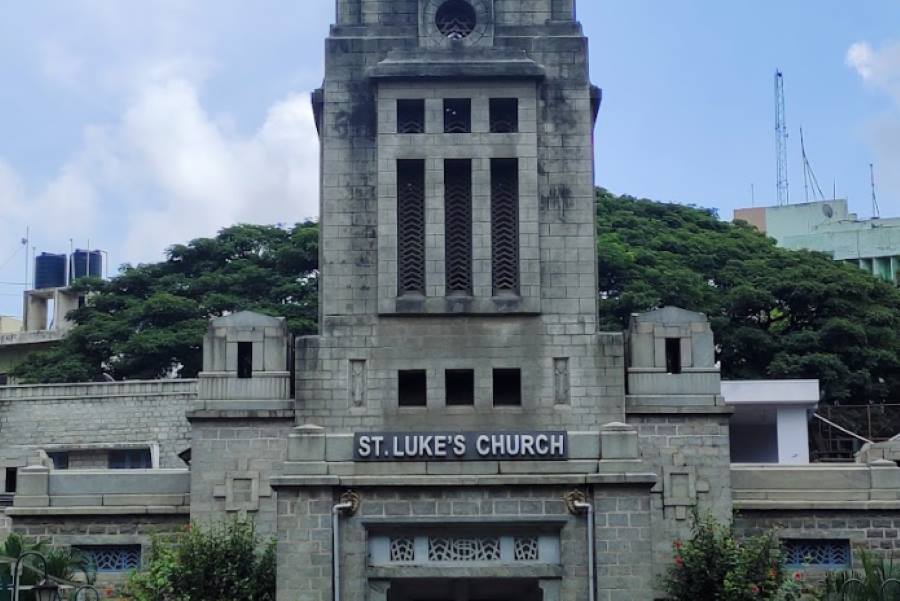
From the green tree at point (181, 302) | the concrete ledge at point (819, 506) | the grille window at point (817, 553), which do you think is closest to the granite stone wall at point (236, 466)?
the concrete ledge at point (819, 506)

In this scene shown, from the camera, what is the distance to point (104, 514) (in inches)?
1353

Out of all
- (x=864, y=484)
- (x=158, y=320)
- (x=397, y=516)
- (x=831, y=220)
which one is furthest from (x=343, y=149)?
(x=831, y=220)

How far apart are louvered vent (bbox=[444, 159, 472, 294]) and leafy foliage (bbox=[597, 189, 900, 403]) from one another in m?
23.6

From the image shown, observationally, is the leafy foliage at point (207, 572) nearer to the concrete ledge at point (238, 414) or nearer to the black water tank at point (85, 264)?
the concrete ledge at point (238, 414)

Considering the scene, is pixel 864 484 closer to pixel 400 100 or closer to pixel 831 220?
pixel 400 100

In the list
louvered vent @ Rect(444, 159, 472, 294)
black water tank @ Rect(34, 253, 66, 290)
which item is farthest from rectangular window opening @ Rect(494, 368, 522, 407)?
black water tank @ Rect(34, 253, 66, 290)

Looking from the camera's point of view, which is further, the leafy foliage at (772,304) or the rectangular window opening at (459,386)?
the leafy foliage at (772,304)

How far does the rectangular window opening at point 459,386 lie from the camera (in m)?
33.2

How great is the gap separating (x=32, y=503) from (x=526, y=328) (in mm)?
12122

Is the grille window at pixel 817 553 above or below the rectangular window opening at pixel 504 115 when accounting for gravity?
below

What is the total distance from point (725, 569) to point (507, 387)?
6373mm

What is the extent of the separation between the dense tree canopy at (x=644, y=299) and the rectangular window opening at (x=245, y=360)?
81.6 feet

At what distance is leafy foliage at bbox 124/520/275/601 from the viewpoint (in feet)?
98.8

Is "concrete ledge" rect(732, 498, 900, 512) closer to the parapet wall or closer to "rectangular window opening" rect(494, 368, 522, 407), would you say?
"rectangular window opening" rect(494, 368, 522, 407)
